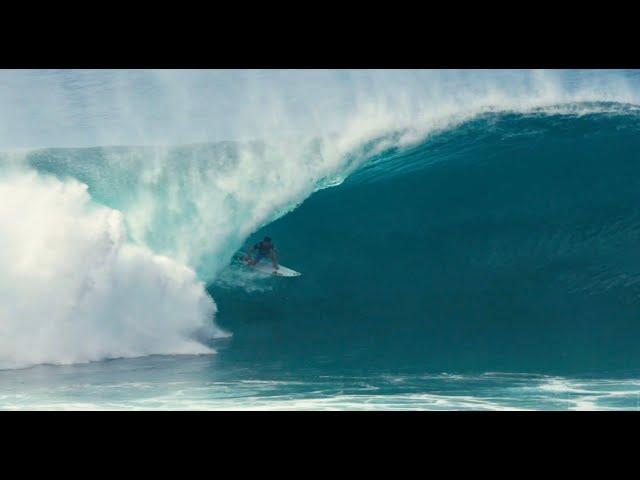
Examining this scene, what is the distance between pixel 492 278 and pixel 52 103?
5.67m

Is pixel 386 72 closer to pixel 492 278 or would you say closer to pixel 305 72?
pixel 305 72

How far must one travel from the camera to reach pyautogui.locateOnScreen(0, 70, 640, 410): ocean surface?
29.0ft

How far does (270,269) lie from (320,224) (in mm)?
890

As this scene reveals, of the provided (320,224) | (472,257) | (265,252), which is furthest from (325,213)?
(472,257)

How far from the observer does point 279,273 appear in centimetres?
972

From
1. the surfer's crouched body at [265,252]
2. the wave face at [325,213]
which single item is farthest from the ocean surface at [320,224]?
the surfer's crouched body at [265,252]

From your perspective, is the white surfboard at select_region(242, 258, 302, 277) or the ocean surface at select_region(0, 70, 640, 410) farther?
the white surfboard at select_region(242, 258, 302, 277)

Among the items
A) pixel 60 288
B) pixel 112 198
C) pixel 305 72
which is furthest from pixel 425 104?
pixel 60 288

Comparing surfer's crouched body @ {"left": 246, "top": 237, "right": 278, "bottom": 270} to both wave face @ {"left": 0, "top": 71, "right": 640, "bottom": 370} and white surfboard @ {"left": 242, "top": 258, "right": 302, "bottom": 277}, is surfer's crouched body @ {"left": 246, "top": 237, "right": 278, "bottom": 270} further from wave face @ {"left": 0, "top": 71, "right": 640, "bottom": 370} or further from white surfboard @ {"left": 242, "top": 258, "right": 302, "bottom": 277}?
wave face @ {"left": 0, "top": 71, "right": 640, "bottom": 370}

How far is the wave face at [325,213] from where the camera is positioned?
29.4 feet

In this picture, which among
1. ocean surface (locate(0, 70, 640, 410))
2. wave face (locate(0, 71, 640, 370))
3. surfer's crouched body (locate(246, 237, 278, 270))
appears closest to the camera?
ocean surface (locate(0, 70, 640, 410))

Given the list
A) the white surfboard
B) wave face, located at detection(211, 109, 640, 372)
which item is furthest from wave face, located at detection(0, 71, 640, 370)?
the white surfboard

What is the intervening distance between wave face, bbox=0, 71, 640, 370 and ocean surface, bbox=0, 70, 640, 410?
2cm

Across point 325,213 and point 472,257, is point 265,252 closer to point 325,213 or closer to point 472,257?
point 325,213
